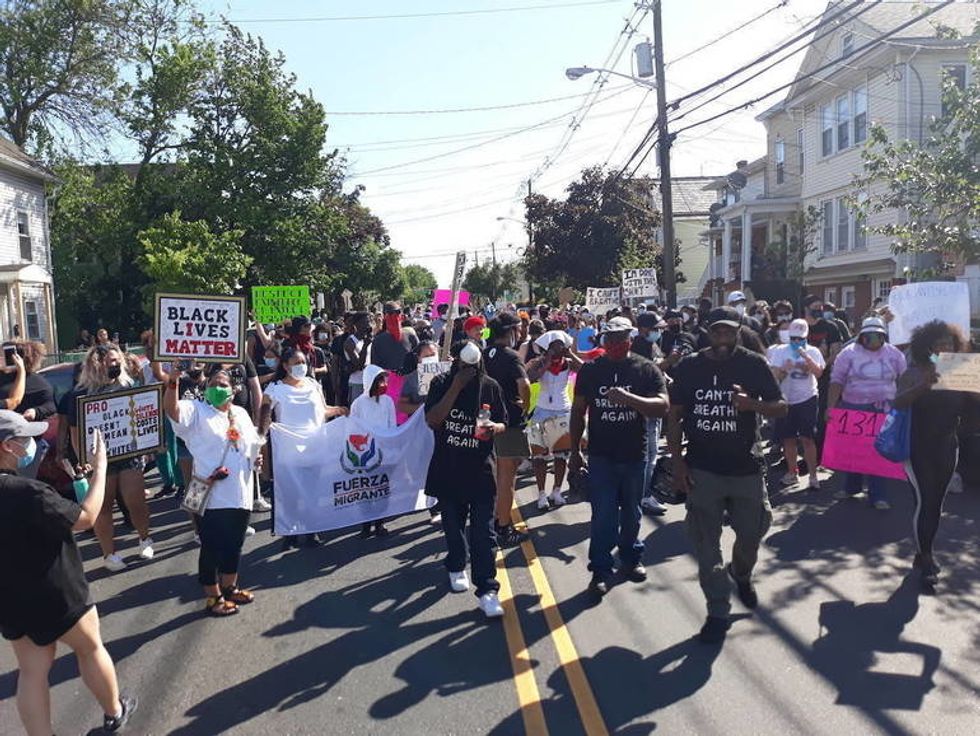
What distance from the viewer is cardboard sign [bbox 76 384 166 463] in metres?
6.59

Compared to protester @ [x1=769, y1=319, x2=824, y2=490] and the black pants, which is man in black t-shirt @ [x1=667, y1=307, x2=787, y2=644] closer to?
the black pants

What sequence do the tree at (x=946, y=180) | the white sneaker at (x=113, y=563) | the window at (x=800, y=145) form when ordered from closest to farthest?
the white sneaker at (x=113, y=563)
the tree at (x=946, y=180)
the window at (x=800, y=145)

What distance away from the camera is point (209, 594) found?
5.74 metres

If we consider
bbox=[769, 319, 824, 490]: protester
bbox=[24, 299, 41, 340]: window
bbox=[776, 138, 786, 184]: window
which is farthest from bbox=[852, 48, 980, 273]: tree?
bbox=[24, 299, 41, 340]: window

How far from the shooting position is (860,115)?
931 inches

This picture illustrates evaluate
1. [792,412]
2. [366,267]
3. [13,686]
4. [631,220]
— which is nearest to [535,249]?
[631,220]

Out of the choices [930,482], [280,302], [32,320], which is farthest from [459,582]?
[32,320]

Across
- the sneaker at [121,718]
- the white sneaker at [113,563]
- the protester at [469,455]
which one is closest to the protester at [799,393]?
the protester at [469,455]

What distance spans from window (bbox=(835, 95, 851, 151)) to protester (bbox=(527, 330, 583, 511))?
66.2ft

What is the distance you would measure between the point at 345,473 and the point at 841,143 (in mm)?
22734

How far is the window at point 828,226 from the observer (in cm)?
2570

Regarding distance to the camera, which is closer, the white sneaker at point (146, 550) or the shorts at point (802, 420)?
the white sneaker at point (146, 550)

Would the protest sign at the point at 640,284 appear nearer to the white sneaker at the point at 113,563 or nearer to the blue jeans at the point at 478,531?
the blue jeans at the point at 478,531

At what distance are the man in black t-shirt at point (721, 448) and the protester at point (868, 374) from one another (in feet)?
9.93
